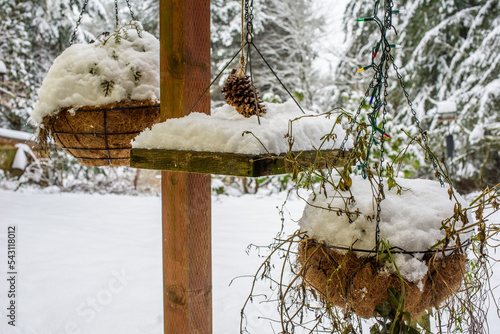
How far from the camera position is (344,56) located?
281 inches

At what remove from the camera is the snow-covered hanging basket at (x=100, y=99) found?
1271mm

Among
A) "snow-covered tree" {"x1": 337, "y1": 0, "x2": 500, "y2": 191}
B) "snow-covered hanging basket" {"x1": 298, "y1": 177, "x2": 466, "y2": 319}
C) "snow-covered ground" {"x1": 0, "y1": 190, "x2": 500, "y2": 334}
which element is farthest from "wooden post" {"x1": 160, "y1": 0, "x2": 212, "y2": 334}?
"snow-covered tree" {"x1": 337, "y1": 0, "x2": 500, "y2": 191}

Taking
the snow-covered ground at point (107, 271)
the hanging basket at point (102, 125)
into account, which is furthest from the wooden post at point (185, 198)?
the snow-covered ground at point (107, 271)

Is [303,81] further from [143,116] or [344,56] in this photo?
[143,116]

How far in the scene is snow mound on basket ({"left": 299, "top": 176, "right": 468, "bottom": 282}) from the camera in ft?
2.50

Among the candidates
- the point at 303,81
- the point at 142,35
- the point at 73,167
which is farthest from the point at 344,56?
the point at 142,35

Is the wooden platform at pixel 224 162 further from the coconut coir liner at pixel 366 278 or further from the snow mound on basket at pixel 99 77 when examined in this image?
the snow mound on basket at pixel 99 77

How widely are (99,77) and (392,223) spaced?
1.01m

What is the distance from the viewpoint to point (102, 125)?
1281mm

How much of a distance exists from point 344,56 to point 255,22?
1.78 metres

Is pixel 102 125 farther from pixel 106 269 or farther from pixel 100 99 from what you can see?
pixel 106 269

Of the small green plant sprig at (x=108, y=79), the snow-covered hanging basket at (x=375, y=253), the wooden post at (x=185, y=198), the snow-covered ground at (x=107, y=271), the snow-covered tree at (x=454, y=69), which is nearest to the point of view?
the snow-covered hanging basket at (x=375, y=253)

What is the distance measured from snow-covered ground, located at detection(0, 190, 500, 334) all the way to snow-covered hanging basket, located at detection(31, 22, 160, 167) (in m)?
0.79

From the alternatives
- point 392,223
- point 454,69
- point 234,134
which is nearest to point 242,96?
point 234,134
